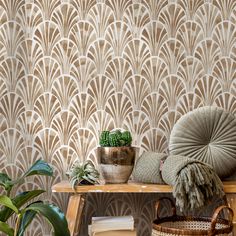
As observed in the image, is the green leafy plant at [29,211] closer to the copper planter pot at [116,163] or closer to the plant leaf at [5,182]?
the plant leaf at [5,182]

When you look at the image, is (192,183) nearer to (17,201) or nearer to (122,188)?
(122,188)

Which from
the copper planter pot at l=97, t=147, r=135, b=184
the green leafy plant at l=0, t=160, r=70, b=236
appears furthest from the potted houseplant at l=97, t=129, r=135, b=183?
the green leafy plant at l=0, t=160, r=70, b=236

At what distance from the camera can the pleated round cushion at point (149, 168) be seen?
2.02m

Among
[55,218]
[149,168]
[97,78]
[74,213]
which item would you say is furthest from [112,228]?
[97,78]

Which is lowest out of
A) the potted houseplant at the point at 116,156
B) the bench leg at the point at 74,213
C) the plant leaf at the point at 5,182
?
the bench leg at the point at 74,213

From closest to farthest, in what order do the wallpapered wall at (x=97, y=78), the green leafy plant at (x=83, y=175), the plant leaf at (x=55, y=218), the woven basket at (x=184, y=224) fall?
the plant leaf at (x=55, y=218) → the woven basket at (x=184, y=224) → the green leafy plant at (x=83, y=175) → the wallpapered wall at (x=97, y=78)

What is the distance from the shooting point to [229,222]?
1881 millimetres

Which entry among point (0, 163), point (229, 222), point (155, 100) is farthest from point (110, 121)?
point (229, 222)

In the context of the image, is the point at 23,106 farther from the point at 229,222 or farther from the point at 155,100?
the point at 229,222

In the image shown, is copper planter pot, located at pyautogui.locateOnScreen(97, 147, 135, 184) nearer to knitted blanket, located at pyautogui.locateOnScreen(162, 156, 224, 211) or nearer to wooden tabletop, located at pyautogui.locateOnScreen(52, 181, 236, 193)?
wooden tabletop, located at pyautogui.locateOnScreen(52, 181, 236, 193)

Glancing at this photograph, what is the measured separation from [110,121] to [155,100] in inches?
9.4

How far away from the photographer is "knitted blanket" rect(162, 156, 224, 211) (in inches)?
73.7

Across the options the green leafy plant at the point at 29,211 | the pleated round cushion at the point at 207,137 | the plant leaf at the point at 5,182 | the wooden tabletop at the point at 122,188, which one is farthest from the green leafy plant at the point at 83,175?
the pleated round cushion at the point at 207,137

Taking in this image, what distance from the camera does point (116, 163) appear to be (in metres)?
2.01
